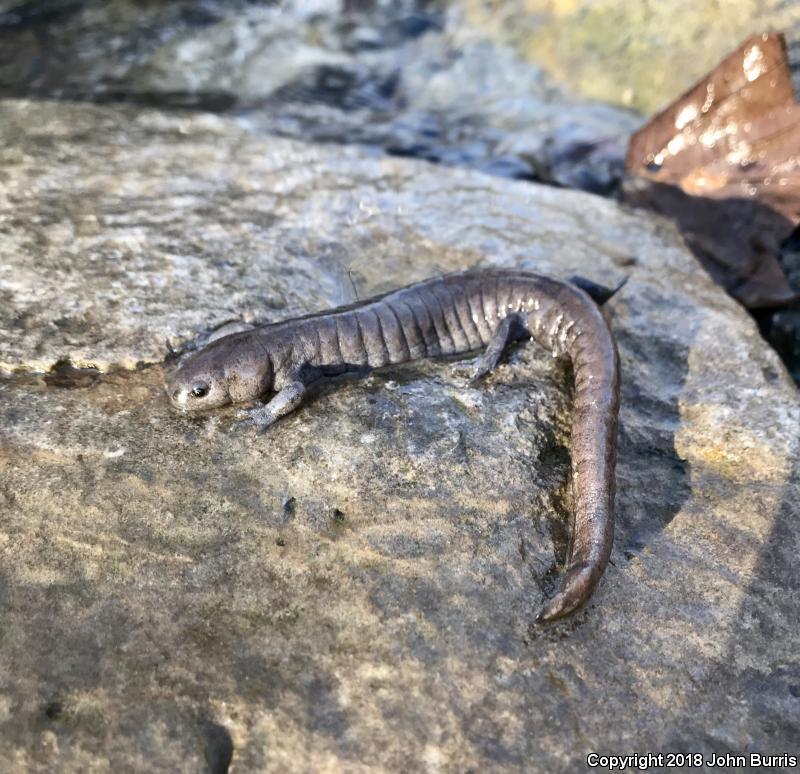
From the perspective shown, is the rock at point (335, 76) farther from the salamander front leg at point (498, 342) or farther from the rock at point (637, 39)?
the salamander front leg at point (498, 342)

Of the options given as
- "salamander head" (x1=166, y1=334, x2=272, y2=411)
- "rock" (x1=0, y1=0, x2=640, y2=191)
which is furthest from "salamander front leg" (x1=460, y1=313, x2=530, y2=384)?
"rock" (x1=0, y1=0, x2=640, y2=191)

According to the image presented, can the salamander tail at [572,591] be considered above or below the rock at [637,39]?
below

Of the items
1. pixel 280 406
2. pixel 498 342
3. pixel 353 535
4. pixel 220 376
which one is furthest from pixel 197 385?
pixel 498 342

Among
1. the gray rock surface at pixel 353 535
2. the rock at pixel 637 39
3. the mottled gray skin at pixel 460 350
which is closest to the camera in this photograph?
the gray rock surface at pixel 353 535

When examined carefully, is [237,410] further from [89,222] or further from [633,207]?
[633,207]

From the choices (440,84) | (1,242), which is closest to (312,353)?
(1,242)

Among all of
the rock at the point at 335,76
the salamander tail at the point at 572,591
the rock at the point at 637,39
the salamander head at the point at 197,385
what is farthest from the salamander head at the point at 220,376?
the rock at the point at 637,39

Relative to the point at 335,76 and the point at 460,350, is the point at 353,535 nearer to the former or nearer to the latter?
the point at 460,350
